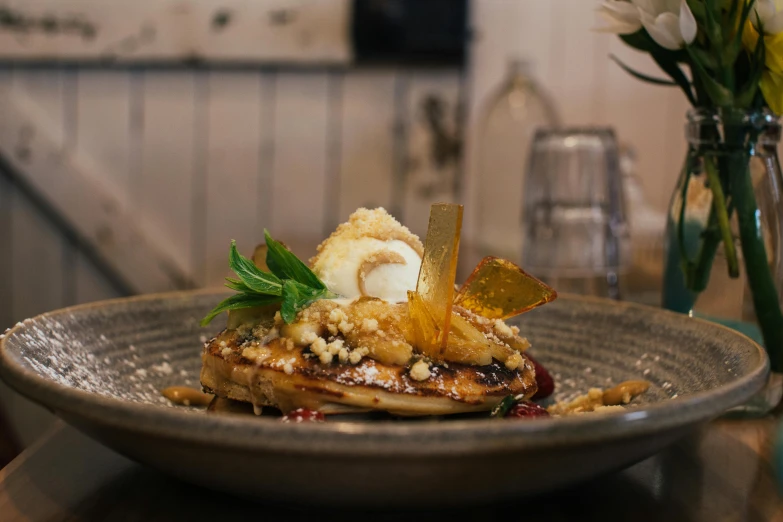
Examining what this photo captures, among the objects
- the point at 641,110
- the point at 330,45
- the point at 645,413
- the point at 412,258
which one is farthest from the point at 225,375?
the point at 641,110

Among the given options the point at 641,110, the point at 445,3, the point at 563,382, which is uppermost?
the point at 445,3

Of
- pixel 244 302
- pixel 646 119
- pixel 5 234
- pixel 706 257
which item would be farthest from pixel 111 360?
pixel 646 119

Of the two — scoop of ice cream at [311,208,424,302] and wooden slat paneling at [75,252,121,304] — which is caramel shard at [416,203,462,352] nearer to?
scoop of ice cream at [311,208,424,302]

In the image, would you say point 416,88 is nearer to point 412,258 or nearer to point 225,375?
point 412,258

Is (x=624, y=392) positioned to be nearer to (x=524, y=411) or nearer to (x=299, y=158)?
(x=524, y=411)

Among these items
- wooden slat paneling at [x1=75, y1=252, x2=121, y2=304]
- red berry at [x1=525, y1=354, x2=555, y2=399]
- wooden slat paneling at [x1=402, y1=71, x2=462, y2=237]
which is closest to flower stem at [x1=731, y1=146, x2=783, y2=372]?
red berry at [x1=525, y1=354, x2=555, y2=399]

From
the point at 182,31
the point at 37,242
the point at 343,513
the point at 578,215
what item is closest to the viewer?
the point at 343,513

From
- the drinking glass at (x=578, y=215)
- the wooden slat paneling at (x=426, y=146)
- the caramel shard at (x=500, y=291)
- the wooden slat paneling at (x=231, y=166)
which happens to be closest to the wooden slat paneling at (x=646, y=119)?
the wooden slat paneling at (x=426, y=146)
